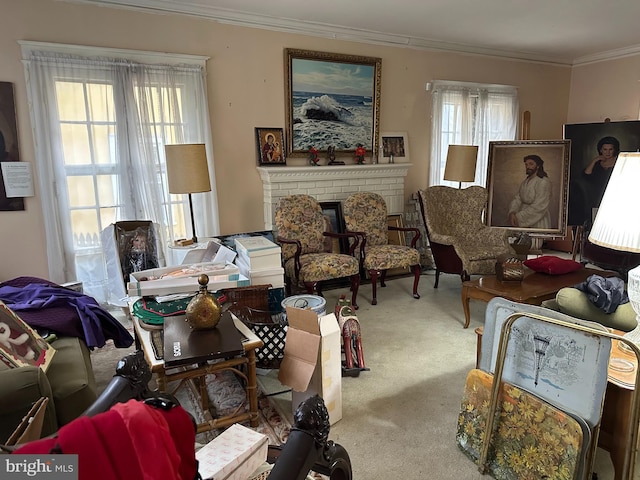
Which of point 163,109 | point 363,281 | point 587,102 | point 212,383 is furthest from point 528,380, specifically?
point 587,102

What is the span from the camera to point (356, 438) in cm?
214

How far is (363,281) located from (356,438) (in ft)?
8.94

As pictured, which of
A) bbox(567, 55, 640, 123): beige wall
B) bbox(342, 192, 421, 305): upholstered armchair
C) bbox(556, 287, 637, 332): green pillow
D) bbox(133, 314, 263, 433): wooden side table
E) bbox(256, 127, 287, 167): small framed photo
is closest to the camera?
bbox(133, 314, 263, 433): wooden side table

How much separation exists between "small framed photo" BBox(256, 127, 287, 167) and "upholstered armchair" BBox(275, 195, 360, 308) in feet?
1.49

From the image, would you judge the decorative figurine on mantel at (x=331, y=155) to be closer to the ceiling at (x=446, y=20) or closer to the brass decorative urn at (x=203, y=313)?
the ceiling at (x=446, y=20)

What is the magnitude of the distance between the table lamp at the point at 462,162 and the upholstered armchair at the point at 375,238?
92cm

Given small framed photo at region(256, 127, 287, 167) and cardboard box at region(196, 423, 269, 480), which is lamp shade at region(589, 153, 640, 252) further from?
small framed photo at region(256, 127, 287, 167)

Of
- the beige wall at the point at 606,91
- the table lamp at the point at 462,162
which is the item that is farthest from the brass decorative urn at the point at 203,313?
the beige wall at the point at 606,91

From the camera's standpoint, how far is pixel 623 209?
→ 63.2 inches

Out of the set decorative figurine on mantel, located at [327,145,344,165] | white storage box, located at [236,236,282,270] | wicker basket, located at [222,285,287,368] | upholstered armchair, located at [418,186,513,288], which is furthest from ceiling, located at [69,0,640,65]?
wicker basket, located at [222,285,287,368]

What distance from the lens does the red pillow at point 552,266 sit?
11.1 ft

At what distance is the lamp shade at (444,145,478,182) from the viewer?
4.77m

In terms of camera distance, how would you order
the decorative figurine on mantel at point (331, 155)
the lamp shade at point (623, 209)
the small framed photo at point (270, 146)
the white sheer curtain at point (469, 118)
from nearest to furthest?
the lamp shade at point (623, 209), the small framed photo at point (270, 146), the decorative figurine on mantel at point (331, 155), the white sheer curtain at point (469, 118)

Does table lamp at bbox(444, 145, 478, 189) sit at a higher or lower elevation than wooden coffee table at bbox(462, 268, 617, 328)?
higher
